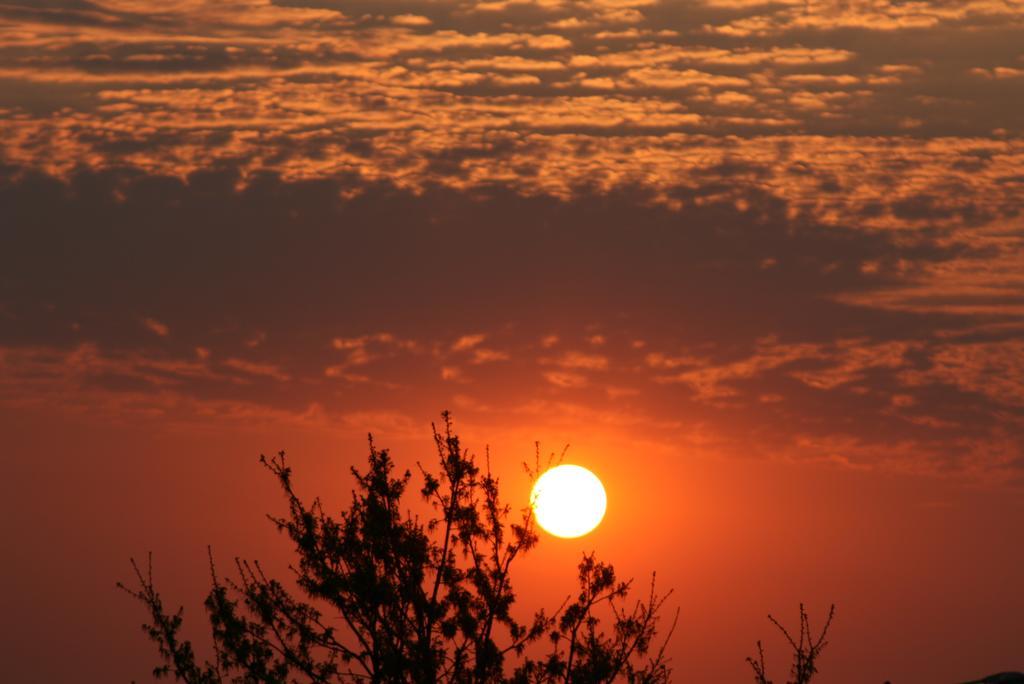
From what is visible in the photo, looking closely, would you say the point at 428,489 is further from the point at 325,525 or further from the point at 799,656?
the point at 799,656

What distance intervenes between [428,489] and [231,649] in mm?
4698

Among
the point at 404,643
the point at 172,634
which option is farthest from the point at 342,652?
the point at 172,634

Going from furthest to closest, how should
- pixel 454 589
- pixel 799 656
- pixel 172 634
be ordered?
pixel 454 589
pixel 172 634
pixel 799 656

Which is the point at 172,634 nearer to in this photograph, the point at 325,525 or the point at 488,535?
the point at 325,525

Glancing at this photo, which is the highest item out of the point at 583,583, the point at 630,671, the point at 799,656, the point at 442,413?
the point at 442,413

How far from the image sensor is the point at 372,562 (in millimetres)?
25219

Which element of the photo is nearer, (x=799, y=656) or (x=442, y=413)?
(x=799, y=656)

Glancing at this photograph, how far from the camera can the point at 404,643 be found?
80.9ft

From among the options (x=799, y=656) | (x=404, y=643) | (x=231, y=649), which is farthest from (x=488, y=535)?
(x=799, y=656)

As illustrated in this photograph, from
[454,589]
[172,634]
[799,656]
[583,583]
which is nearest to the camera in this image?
[799,656]

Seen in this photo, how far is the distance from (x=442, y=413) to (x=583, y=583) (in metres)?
4.36

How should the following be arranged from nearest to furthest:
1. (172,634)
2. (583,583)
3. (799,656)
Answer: (799,656) → (172,634) → (583,583)

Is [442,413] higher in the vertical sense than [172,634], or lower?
higher

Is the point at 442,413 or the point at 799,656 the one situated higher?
the point at 442,413
